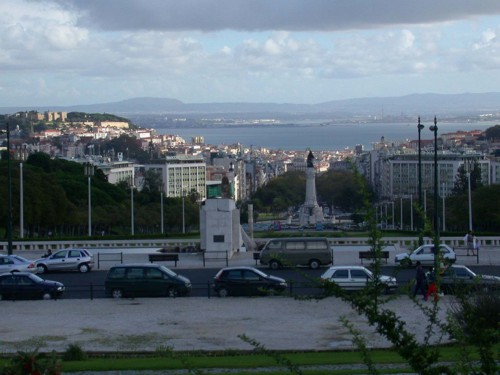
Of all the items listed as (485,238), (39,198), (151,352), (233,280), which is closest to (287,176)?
(39,198)

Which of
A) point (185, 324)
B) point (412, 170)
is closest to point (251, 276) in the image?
point (185, 324)

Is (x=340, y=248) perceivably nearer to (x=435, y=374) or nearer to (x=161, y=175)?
(x=435, y=374)

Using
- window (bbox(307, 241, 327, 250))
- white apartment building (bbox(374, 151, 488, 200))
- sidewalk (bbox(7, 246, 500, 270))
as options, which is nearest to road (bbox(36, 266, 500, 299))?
window (bbox(307, 241, 327, 250))

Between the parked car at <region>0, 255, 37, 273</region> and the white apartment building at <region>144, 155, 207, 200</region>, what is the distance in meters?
115

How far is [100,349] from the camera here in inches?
663

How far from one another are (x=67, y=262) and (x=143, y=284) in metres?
7.53

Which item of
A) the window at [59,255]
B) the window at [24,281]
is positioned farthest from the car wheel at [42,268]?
the window at [24,281]

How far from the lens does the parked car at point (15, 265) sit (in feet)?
94.4

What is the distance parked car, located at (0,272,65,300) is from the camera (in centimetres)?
2369

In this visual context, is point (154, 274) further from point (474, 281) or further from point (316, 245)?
point (474, 281)

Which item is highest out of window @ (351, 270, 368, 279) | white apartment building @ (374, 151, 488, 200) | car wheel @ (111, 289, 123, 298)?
white apartment building @ (374, 151, 488, 200)

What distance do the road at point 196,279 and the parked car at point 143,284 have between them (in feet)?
1.61

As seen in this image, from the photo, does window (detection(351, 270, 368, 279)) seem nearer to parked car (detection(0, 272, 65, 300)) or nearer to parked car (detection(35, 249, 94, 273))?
parked car (detection(0, 272, 65, 300))

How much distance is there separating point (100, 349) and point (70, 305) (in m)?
6.08
